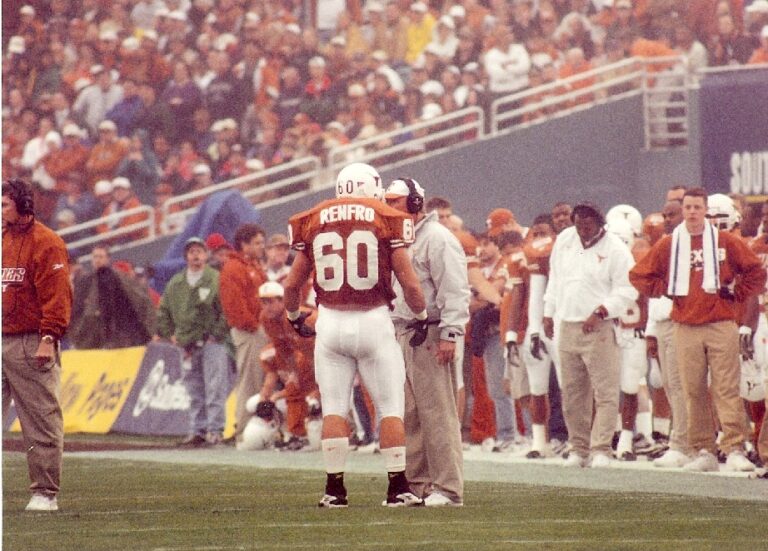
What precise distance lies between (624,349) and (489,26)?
10147 millimetres

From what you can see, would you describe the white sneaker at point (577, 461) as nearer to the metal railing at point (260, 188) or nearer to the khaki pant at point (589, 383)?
the khaki pant at point (589, 383)

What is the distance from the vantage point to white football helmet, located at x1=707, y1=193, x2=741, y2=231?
573 inches

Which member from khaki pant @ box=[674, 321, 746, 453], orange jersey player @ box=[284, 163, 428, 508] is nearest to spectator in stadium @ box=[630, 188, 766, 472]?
khaki pant @ box=[674, 321, 746, 453]

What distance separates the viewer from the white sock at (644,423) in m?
16.2

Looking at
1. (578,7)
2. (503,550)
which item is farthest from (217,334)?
(503,550)

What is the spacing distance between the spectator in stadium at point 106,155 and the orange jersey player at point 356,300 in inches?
708

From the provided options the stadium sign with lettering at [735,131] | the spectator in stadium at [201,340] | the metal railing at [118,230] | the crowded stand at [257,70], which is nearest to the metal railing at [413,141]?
the crowded stand at [257,70]

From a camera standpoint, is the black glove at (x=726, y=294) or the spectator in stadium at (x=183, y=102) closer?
the black glove at (x=726, y=294)

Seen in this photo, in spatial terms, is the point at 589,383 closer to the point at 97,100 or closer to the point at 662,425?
the point at 662,425

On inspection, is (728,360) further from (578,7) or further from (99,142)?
(99,142)

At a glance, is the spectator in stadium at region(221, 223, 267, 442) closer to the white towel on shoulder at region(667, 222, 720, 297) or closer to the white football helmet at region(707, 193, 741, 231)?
the white football helmet at region(707, 193, 741, 231)

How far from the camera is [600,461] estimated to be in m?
14.6

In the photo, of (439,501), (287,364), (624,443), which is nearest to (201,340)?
(287,364)

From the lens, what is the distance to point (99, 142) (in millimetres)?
28938
